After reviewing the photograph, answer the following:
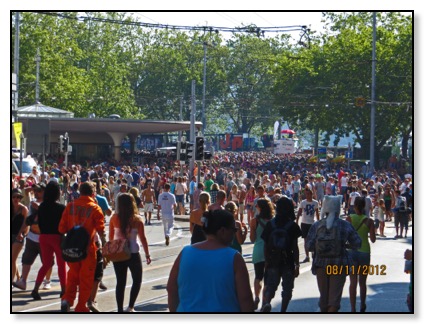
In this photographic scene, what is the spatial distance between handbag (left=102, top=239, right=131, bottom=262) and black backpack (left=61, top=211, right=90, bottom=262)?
493mm

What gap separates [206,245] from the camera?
6.96 meters

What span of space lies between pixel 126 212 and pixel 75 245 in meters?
0.95

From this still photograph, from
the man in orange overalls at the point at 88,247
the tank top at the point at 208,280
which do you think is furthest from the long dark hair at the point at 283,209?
the tank top at the point at 208,280

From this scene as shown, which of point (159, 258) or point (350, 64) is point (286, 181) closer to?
point (159, 258)

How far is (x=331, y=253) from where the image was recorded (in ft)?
35.4

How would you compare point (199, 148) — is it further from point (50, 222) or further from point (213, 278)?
point (213, 278)

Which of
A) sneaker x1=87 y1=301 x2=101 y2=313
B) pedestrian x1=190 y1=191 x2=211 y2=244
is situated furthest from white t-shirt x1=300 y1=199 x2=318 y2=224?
sneaker x1=87 y1=301 x2=101 y2=313

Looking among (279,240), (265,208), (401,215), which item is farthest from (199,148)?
(279,240)

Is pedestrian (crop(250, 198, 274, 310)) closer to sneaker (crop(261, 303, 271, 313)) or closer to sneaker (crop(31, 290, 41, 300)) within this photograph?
sneaker (crop(261, 303, 271, 313))

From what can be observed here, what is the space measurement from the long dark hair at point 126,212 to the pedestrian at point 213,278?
4.79m

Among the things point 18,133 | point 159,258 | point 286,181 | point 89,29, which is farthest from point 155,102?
point 159,258

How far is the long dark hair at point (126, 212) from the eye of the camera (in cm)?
1177

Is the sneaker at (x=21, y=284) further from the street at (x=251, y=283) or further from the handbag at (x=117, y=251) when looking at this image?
the handbag at (x=117, y=251)

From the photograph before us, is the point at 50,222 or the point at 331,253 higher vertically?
the point at 50,222
